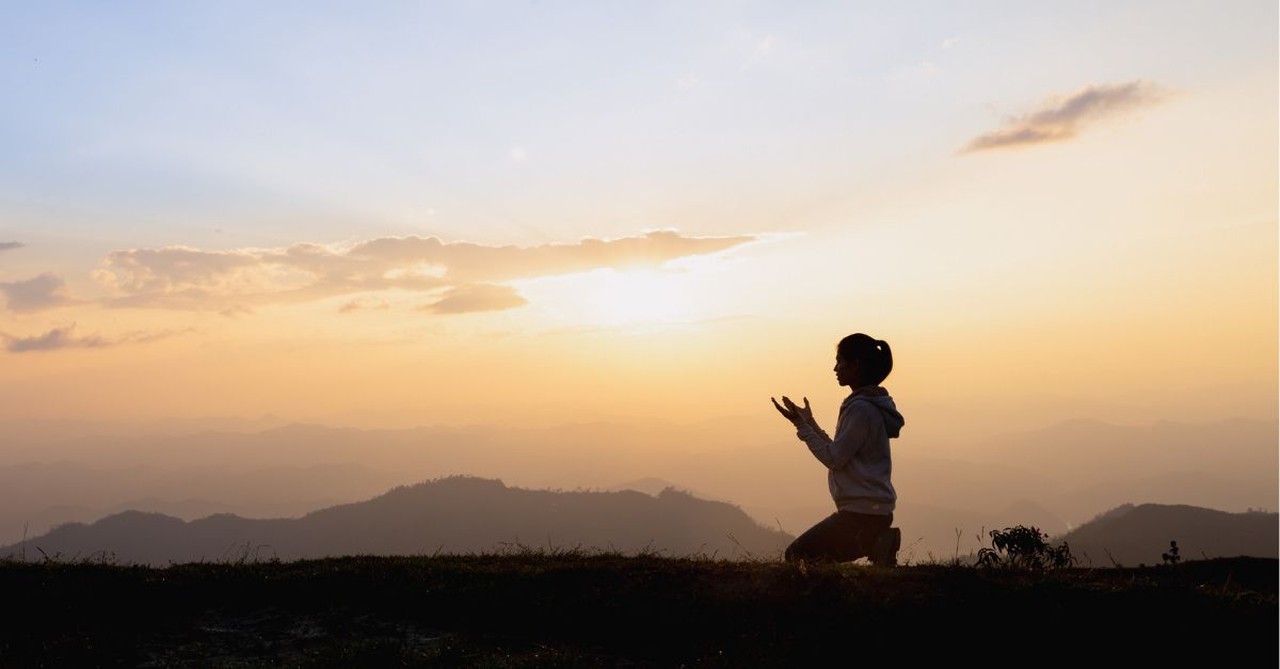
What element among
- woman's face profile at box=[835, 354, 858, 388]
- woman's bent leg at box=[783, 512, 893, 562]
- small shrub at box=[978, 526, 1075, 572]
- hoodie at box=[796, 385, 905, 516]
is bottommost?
small shrub at box=[978, 526, 1075, 572]

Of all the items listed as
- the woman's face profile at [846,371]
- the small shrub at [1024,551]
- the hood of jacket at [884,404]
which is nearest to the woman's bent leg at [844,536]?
the hood of jacket at [884,404]

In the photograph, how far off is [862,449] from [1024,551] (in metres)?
4.99

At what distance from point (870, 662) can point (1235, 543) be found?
204m

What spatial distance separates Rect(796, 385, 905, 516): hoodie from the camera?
30.1 ft

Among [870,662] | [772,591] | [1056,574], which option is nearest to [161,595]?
[772,591]

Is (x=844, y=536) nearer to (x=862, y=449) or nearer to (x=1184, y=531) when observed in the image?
(x=862, y=449)

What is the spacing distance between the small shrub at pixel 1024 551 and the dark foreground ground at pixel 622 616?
634mm

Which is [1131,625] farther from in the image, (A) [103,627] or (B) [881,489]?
(A) [103,627]

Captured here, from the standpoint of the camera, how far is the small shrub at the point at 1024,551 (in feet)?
37.2

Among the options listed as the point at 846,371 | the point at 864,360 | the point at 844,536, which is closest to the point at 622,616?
the point at 844,536

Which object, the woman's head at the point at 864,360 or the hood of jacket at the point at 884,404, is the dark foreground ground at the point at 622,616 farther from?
the woman's head at the point at 864,360

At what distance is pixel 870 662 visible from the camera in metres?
8.16

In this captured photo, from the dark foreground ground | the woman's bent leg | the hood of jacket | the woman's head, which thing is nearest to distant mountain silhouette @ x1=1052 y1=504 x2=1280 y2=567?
the dark foreground ground

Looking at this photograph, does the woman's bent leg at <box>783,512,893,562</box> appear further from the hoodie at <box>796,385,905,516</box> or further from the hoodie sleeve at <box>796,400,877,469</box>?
the hoodie sleeve at <box>796,400,877,469</box>
